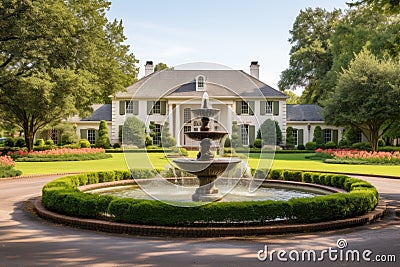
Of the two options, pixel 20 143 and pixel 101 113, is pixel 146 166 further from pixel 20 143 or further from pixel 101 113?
pixel 101 113

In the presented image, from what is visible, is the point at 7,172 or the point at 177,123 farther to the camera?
the point at 177,123

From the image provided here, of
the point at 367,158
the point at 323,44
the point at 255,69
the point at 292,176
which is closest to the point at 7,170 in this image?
the point at 292,176

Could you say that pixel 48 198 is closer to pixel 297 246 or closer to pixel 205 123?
pixel 205 123

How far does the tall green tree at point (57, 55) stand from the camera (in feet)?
78.5

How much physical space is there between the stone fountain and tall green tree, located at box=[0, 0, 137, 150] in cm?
1577

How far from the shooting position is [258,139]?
4041 centimetres

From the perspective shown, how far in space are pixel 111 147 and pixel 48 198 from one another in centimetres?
2961

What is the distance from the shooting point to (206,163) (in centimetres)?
1092


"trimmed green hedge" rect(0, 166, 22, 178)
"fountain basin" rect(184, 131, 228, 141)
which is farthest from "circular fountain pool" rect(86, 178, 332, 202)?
"trimmed green hedge" rect(0, 166, 22, 178)

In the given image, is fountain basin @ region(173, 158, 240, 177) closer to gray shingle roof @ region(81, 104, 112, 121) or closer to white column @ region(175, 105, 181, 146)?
white column @ region(175, 105, 181, 146)

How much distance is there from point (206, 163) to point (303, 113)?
3526 cm

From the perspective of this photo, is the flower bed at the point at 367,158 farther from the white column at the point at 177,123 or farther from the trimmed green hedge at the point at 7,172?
the trimmed green hedge at the point at 7,172

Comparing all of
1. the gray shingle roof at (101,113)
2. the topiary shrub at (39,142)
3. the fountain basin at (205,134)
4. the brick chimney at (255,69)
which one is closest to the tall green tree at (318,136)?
the brick chimney at (255,69)

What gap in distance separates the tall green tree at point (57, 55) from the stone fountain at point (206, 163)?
15766 mm
